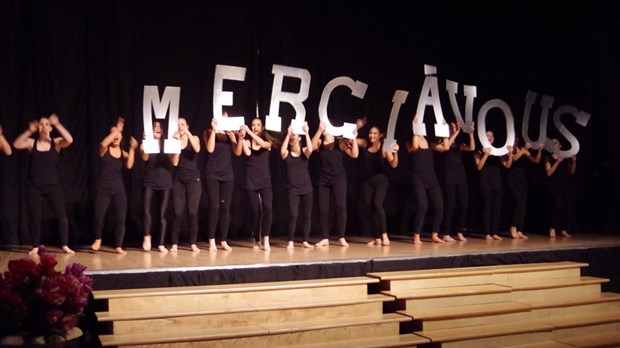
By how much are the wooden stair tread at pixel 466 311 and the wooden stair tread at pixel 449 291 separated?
0.11 metres

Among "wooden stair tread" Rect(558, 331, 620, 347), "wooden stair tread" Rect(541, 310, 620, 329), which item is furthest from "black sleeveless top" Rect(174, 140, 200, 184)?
"wooden stair tread" Rect(558, 331, 620, 347)

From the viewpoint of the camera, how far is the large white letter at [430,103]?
8672 millimetres

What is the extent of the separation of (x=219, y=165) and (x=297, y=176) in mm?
887

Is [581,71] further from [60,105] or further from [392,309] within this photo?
[60,105]

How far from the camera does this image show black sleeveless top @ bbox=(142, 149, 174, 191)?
25.2 ft

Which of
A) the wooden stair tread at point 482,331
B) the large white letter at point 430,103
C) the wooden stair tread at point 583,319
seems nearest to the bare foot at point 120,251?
the wooden stair tread at point 482,331

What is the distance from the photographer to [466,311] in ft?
21.3

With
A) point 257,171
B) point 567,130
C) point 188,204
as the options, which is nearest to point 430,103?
point 567,130

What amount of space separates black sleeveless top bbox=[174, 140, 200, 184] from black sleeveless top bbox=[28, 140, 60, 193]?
48.0 inches

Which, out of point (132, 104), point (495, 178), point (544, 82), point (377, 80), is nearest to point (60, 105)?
point (132, 104)

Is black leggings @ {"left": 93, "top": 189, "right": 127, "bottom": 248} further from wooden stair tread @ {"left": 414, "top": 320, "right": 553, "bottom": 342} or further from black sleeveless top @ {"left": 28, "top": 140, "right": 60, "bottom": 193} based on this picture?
wooden stair tread @ {"left": 414, "top": 320, "right": 553, "bottom": 342}

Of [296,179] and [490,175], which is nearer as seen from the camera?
[296,179]

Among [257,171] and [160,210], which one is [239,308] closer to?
[160,210]

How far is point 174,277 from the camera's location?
640 centimetres
